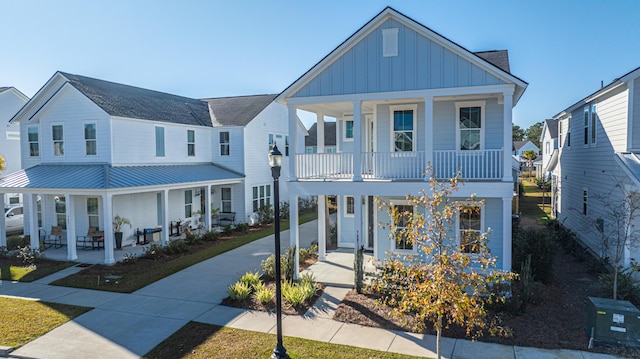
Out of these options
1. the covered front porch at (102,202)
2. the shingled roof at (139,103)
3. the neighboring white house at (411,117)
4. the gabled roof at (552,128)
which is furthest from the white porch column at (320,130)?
the gabled roof at (552,128)

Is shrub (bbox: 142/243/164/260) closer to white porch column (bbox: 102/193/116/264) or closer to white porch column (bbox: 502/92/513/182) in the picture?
→ white porch column (bbox: 102/193/116/264)

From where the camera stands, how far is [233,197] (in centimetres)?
2491

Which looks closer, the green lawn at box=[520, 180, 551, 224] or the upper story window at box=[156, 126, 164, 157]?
the upper story window at box=[156, 126, 164, 157]

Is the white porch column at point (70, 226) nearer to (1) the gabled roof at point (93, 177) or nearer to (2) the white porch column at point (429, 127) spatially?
(1) the gabled roof at point (93, 177)

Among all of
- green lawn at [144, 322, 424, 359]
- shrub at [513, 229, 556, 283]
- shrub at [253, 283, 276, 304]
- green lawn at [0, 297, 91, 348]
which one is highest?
shrub at [513, 229, 556, 283]

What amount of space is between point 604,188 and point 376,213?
25.7ft

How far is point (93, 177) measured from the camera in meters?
16.9

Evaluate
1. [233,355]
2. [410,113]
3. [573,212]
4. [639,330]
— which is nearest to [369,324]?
[233,355]

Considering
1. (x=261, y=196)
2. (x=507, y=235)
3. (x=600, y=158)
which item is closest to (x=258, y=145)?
(x=261, y=196)

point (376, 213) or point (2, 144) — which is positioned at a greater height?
point (2, 144)

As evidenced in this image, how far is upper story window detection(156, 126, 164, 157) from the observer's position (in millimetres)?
20828

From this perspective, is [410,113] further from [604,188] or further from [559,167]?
[559,167]

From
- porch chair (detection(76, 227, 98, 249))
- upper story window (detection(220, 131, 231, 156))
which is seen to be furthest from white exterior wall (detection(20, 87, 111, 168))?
upper story window (detection(220, 131, 231, 156))

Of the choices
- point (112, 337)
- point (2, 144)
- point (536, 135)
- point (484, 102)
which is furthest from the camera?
point (536, 135)
